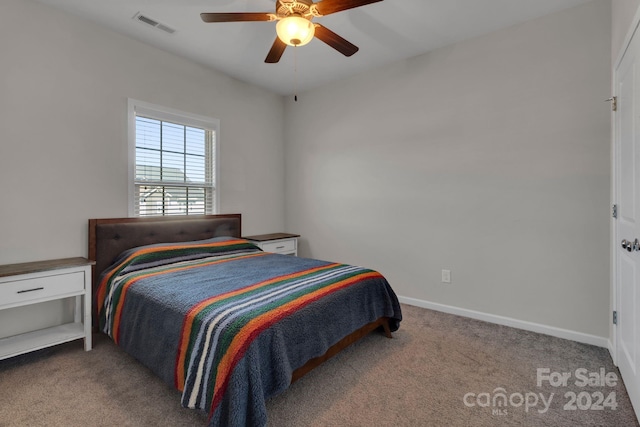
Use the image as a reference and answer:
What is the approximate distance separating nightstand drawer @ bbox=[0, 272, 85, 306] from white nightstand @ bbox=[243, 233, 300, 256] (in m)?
1.71

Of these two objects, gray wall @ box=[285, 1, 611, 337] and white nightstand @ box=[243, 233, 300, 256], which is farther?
white nightstand @ box=[243, 233, 300, 256]

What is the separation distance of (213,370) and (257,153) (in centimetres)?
312

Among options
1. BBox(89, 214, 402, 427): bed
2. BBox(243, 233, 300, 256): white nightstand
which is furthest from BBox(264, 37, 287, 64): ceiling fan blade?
BBox(243, 233, 300, 256): white nightstand

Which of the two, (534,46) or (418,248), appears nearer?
(534,46)

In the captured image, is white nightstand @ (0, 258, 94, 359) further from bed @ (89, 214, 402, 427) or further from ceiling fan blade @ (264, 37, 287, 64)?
ceiling fan blade @ (264, 37, 287, 64)

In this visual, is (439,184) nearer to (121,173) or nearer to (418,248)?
(418,248)

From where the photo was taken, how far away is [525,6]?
247cm

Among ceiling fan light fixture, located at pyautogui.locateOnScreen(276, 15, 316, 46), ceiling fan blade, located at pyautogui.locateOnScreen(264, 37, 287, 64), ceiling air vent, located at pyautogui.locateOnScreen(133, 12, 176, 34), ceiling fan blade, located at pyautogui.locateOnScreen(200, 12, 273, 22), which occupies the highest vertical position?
ceiling air vent, located at pyautogui.locateOnScreen(133, 12, 176, 34)

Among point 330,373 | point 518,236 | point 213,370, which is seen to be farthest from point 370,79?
point 213,370

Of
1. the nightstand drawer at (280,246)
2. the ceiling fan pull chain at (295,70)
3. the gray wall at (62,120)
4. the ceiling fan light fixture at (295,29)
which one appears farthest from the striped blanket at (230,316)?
the ceiling fan pull chain at (295,70)

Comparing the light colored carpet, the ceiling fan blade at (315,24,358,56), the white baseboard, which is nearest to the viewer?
the light colored carpet

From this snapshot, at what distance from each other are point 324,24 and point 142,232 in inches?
100

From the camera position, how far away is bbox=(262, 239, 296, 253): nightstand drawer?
385 centimetres

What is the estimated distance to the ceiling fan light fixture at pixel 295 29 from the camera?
75.7 inches
